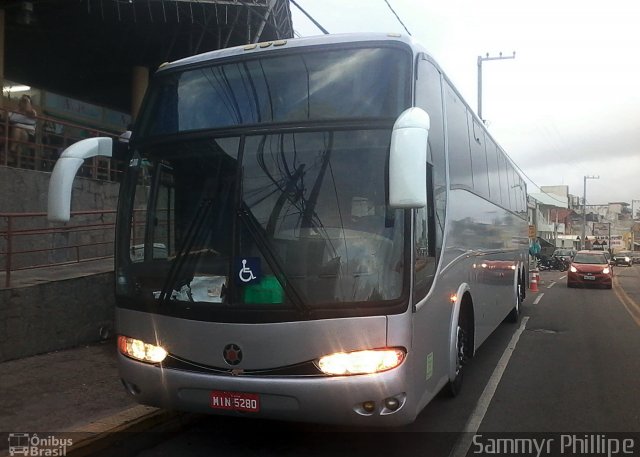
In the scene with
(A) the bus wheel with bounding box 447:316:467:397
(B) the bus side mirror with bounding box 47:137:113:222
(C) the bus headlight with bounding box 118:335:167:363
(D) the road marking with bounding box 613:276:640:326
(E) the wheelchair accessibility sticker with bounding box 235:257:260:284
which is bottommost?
(D) the road marking with bounding box 613:276:640:326

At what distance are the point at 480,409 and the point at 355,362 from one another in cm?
251

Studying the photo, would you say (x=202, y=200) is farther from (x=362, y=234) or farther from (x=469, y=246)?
(x=469, y=246)

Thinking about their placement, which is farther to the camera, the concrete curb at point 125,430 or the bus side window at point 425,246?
the concrete curb at point 125,430

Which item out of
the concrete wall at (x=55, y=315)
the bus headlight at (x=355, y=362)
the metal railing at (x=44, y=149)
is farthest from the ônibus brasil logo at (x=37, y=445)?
the metal railing at (x=44, y=149)

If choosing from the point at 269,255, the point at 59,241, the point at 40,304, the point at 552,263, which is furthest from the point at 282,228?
the point at 552,263

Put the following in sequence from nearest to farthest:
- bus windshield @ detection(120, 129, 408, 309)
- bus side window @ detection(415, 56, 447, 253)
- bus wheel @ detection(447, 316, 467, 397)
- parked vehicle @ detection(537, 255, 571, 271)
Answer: bus windshield @ detection(120, 129, 408, 309), bus side window @ detection(415, 56, 447, 253), bus wheel @ detection(447, 316, 467, 397), parked vehicle @ detection(537, 255, 571, 271)

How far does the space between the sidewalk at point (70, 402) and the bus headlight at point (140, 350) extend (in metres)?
0.78

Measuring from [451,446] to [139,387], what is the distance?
2603 millimetres

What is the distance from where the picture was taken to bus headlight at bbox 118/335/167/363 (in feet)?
13.6

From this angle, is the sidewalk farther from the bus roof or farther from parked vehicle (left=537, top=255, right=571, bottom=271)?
parked vehicle (left=537, top=255, right=571, bottom=271)

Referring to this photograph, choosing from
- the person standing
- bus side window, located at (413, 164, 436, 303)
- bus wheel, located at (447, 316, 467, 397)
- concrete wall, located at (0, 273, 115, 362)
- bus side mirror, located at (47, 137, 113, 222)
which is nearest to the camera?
bus side window, located at (413, 164, 436, 303)

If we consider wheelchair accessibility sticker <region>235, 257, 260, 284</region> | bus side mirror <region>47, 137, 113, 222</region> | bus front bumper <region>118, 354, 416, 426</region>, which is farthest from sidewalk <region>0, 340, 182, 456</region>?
wheelchair accessibility sticker <region>235, 257, 260, 284</region>

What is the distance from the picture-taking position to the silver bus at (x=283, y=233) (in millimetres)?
3750

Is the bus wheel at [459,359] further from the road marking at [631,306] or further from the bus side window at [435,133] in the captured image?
the road marking at [631,306]
